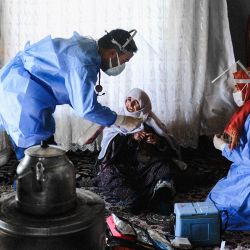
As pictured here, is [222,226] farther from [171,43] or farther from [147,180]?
[171,43]

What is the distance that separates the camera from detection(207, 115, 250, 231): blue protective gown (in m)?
2.62

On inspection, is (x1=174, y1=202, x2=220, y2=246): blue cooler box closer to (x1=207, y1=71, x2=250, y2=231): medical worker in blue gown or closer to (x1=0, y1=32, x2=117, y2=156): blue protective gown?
(x1=207, y1=71, x2=250, y2=231): medical worker in blue gown

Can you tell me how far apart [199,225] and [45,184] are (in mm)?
1076

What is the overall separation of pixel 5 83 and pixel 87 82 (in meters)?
0.51

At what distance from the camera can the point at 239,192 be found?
265 cm

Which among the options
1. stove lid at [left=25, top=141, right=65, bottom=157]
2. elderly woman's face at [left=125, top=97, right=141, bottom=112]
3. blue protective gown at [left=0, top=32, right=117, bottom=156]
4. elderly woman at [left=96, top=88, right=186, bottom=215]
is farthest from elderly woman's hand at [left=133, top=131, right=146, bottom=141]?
stove lid at [left=25, top=141, right=65, bottom=157]

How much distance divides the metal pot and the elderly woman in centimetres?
124

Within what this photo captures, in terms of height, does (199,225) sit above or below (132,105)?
below

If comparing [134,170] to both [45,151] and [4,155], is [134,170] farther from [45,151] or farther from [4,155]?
[45,151]

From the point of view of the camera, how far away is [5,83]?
2.52 m

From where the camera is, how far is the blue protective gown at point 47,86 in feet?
7.56

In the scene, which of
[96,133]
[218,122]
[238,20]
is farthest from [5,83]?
[238,20]

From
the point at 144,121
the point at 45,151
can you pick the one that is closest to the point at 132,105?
the point at 144,121

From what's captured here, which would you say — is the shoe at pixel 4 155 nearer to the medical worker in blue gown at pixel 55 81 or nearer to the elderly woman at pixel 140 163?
the elderly woman at pixel 140 163
